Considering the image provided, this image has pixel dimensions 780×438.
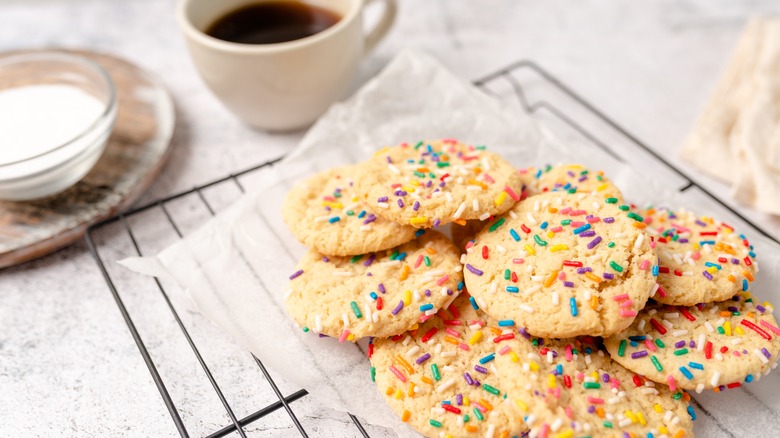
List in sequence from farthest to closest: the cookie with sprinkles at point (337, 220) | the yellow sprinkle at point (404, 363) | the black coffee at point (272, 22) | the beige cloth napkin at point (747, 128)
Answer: the black coffee at point (272, 22), the beige cloth napkin at point (747, 128), the cookie with sprinkles at point (337, 220), the yellow sprinkle at point (404, 363)

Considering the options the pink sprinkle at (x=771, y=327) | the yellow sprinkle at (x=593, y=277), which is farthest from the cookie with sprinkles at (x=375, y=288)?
the pink sprinkle at (x=771, y=327)

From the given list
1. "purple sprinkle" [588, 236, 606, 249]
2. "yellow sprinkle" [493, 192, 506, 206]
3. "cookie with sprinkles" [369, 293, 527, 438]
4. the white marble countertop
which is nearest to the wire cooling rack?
the white marble countertop

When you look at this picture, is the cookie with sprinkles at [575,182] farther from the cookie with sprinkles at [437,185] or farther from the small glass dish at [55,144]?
the small glass dish at [55,144]

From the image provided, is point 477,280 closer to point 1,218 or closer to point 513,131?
point 513,131

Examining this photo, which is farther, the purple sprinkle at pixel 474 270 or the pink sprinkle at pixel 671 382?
the purple sprinkle at pixel 474 270

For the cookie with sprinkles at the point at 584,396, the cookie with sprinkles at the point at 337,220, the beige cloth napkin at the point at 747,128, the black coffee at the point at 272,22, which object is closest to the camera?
the cookie with sprinkles at the point at 584,396

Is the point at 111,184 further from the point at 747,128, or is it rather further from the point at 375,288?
the point at 747,128

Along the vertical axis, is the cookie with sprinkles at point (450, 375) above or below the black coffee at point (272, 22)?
below

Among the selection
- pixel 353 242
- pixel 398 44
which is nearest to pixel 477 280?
pixel 353 242
